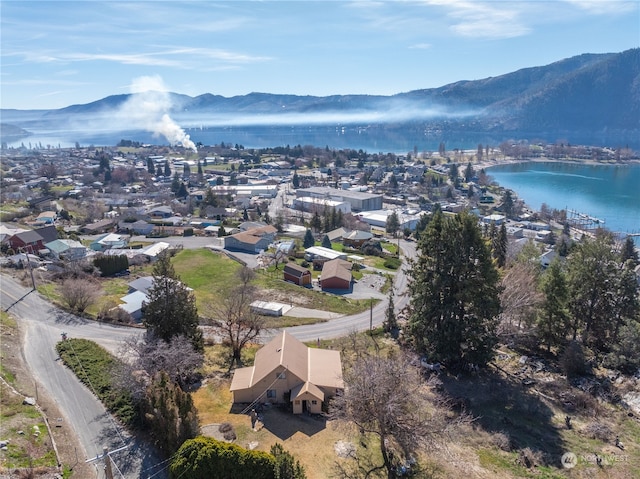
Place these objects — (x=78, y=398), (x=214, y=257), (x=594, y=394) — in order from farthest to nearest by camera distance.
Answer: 1. (x=214, y=257)
2. (x=594, y=394)
3. (x=78, y=398)

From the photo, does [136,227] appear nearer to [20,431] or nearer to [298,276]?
[298,276]

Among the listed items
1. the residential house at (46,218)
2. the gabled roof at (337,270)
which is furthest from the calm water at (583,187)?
the residential house at (46,218)

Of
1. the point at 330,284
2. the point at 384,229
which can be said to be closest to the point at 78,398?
the point at 330,284

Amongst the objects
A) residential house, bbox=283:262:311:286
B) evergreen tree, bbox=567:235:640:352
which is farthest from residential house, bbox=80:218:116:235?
evergreen tree, bbox=567:235:640:352

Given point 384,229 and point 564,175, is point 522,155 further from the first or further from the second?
point 384,229

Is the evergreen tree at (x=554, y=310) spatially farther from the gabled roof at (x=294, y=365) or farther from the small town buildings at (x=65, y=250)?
the small town buildings at (x=65, y=250)
